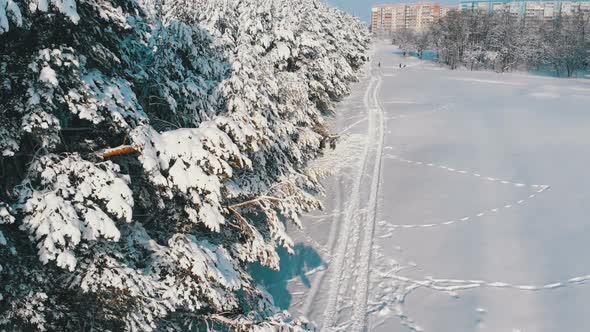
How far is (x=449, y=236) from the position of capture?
492 inches

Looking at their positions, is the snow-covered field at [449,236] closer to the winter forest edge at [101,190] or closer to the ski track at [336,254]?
the ski track at [336,254]

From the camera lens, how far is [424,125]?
91.6ft

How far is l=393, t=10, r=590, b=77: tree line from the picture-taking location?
225 feet

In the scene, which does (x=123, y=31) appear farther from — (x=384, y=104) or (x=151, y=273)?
(x=384, y=104)

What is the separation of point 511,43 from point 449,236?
246 ft

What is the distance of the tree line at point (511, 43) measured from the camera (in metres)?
68.6

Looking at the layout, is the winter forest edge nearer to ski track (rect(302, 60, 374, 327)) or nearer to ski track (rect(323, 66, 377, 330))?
ski track (rect(323, 66, 377, 330))

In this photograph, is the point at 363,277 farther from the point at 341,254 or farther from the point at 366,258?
the point at 341,254

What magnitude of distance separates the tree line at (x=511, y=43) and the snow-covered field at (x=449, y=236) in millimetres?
53289

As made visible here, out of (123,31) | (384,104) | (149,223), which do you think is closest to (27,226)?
(149,223)

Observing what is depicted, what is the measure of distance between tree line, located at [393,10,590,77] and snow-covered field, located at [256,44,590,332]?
175 ft

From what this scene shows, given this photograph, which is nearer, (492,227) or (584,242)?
(584,242)

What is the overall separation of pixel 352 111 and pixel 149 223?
90.8ft

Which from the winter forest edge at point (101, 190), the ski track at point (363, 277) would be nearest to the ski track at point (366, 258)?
the ski track at point (363, 277)
